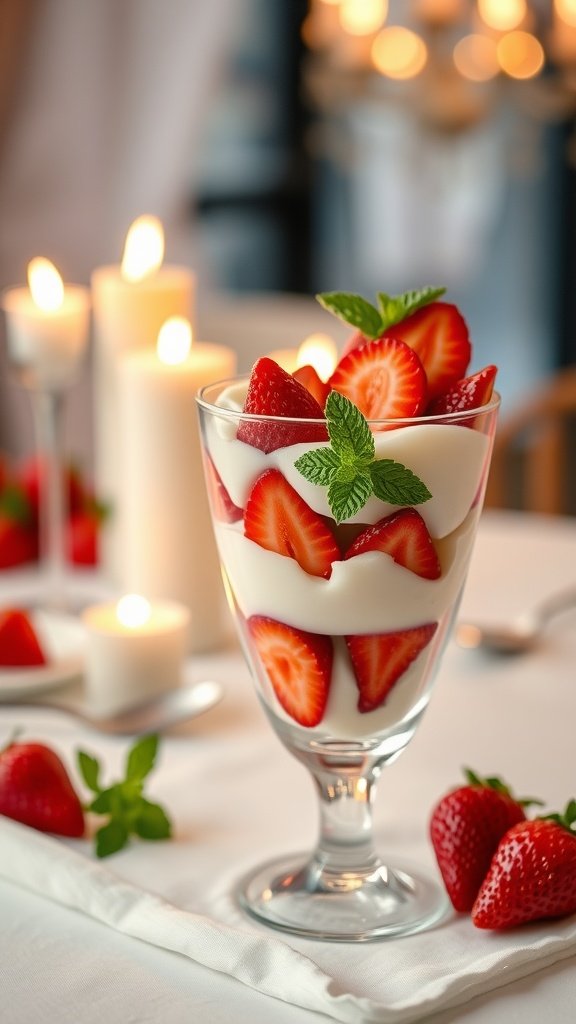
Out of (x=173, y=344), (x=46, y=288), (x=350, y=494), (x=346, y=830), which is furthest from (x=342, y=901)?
(x=46, y=288)

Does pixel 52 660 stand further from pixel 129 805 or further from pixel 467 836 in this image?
pixel 467 836

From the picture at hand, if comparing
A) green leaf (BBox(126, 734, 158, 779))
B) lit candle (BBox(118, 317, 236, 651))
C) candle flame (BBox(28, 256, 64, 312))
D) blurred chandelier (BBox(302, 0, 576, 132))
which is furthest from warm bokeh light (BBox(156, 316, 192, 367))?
blurred chandelier (BBox(302, 0, 576, 132))

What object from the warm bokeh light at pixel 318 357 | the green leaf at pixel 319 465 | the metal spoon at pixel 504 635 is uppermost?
the warm bokeh light at pixel 318 357

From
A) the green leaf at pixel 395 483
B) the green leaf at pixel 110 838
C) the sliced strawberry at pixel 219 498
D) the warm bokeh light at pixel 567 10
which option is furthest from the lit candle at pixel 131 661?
the warm bokeh light at pixel 567 10

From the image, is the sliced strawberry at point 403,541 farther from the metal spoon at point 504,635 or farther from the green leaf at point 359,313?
the metal spoon at point 504,635

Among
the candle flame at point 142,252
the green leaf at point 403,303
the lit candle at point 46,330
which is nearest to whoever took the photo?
the green leaf at point 403,303

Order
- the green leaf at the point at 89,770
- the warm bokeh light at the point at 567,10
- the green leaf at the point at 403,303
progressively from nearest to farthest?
1. the green leaf at the point at 403,303
2. the green leaf at the point at 89,770
3. the warm bokeh light at the point at 567,10
